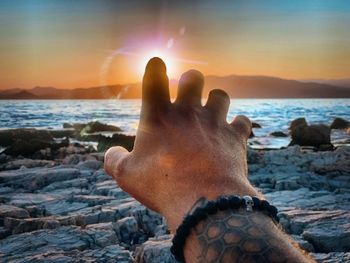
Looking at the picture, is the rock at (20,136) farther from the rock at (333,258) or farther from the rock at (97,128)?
the rock at (333,258)

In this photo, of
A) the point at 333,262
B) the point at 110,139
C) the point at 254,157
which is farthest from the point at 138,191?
the point at 110,139

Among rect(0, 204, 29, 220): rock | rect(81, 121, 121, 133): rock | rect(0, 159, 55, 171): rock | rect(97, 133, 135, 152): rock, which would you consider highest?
rect(0, 204, 29, 220): rock

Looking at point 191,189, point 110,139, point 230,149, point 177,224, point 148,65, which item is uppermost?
point 148,65

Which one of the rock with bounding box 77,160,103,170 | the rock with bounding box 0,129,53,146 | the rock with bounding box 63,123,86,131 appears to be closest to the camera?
the rock with bounding box 77,160,103,170

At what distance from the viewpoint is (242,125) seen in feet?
5.85

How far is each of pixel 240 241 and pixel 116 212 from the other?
15.6 feet

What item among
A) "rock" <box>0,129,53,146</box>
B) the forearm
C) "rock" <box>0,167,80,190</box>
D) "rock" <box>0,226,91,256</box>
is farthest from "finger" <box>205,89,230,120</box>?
"rock" <box>0,129,53,146</box>

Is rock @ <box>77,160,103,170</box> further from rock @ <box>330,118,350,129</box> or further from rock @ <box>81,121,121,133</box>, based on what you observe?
rock @ <box>330,118,350,129</box>

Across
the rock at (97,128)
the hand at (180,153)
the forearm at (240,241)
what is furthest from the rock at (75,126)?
the forearm at (240,241)

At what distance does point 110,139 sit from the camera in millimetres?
20094

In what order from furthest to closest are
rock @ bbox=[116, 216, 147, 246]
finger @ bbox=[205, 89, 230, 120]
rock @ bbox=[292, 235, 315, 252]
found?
rock @ bbox=[116, 216, 147, 246] → rock @ bbox=[292, 235, 315, 252] → finger @ bbox=[205, 89, 230, 120]

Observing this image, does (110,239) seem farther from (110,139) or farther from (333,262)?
(110,139)

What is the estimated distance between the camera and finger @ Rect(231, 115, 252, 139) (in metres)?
1.76

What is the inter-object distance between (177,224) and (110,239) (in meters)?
3.37
